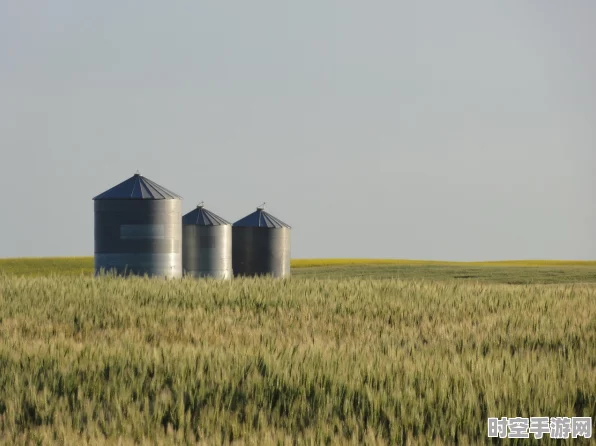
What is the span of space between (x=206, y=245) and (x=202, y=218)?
118cm

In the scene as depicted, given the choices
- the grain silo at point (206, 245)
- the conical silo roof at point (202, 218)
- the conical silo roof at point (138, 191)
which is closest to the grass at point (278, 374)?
the conical silo roof at point (138, 191)

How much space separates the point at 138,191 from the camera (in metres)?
29.2

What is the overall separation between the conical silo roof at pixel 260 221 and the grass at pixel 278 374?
23.0m

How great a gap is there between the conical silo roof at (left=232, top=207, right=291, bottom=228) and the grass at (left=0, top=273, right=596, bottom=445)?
23.0 m

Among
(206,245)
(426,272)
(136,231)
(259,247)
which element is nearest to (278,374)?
(136,231)

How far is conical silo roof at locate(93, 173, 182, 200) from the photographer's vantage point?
2902 centimetres

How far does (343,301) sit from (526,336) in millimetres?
4590

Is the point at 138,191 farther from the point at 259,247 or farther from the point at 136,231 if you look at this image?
the point at 259,247

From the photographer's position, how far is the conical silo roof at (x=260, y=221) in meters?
37.6

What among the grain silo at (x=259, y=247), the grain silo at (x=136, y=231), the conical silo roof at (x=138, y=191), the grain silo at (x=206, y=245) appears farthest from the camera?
the grain silo at (x=259, y=247)

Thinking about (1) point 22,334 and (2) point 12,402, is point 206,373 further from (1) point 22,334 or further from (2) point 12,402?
(1) point 22,334

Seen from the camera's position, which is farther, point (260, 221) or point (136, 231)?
point (260, 221)

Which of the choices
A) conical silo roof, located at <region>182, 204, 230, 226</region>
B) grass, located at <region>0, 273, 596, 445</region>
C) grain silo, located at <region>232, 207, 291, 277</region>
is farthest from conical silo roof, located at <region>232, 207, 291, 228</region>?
grass, located at <region>0, 273, 596, 445</region>

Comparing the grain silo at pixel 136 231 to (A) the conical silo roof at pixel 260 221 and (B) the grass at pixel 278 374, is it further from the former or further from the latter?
(B) the grass at pixel 278 374
